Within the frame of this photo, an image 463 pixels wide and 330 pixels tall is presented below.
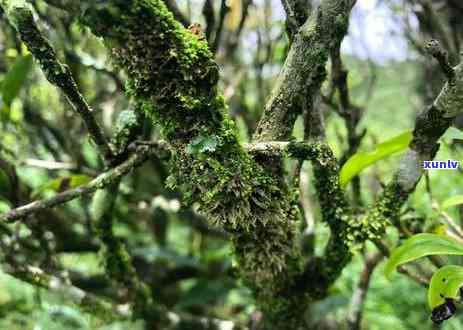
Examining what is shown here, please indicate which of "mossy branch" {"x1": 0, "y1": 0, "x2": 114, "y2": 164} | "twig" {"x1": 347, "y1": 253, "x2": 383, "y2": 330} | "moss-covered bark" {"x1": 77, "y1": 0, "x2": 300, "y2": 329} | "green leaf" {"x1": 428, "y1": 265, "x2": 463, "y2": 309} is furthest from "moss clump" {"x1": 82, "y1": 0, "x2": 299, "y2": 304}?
"twig" {"x1": 347, "y1": 253, "x2": 383, "y2": 330}

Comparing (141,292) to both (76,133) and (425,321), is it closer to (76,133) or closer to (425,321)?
(76,133)

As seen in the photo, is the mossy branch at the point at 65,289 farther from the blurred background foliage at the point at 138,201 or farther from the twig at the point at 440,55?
the twig at the point at 440,55

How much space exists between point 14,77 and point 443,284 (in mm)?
980

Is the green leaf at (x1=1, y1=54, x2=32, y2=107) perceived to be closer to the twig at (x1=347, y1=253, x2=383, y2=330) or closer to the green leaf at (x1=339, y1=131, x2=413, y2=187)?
the green leaf at (x1=339, y1=131, x2=413, y2=187)

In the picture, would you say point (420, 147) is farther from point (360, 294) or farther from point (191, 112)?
point (360, 294)

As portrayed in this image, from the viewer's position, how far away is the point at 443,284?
0.81m

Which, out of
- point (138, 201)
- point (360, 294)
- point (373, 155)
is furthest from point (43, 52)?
point (138, 201)

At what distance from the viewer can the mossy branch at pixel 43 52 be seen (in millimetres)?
658

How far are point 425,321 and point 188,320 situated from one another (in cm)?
108

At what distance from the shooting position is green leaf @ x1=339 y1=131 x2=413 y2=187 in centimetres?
91

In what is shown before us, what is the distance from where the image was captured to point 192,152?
0.70 metres

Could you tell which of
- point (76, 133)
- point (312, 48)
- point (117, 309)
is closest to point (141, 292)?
point (117, 309)

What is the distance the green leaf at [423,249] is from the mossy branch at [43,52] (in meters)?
0.58

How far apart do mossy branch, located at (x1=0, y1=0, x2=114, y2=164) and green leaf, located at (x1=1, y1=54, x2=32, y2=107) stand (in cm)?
38
